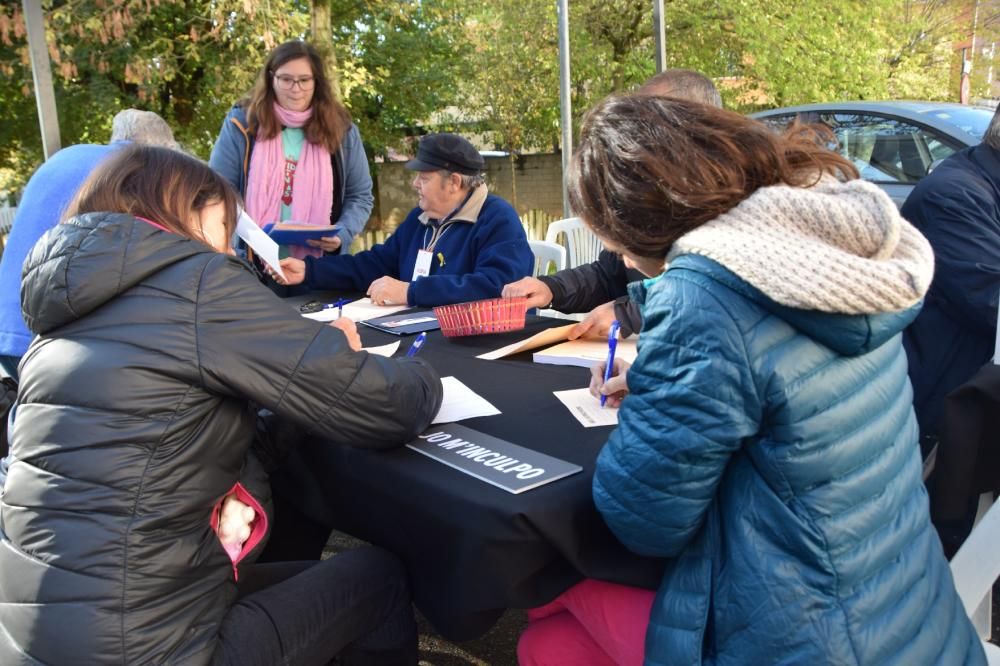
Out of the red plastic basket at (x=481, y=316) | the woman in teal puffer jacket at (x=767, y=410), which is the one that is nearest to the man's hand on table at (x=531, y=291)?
the red plastic basket at (x=481, y=316)

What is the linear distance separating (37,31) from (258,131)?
4.32 ft

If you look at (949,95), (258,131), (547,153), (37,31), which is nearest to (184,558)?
(258,131)

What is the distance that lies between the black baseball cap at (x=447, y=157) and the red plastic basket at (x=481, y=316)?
802 mm

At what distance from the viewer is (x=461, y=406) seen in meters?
1.65

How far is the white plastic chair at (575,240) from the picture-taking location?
4.27m

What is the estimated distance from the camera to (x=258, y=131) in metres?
3.46

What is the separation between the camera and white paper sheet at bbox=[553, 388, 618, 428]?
5.06ft

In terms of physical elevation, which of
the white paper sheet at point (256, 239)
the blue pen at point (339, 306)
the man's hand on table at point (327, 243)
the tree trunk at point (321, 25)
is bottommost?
Result: the blue pen at point (339, 306)

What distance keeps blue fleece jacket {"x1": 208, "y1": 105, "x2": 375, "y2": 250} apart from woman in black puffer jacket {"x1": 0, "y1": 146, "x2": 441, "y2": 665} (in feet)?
6.73

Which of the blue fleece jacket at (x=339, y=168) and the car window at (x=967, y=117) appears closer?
the blue fleece jacket at (x=339, y=168)

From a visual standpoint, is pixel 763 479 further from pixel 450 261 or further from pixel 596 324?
pixel 450 261

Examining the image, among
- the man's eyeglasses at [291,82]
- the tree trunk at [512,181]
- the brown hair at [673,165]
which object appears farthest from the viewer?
the tree trunk at [512,181]

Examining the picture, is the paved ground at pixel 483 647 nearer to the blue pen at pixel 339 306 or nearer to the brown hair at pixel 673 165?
the blue pen at pixel 339 306

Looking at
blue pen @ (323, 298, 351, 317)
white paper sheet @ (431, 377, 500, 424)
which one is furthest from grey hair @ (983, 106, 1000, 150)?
blue pen @ (323, 298, 351, 317)
